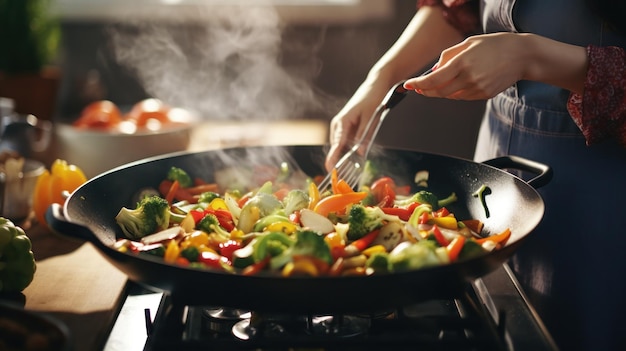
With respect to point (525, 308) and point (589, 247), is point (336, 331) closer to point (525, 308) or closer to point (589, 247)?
point (525, 308)

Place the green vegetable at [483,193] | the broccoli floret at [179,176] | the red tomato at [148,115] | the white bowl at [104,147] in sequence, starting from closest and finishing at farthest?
the green vegetable at [483,193]
the broccoli floret at [179,176]
the white bowl at [104,147]
the red tomato at [148,115]

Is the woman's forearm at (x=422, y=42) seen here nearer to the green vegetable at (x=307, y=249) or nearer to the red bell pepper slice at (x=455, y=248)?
the red bell pepper slice at (x=455, y=248)

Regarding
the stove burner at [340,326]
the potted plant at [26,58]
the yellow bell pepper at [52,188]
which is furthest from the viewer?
the potted plant at [26,58]

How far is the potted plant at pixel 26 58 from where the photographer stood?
2854 millimetres

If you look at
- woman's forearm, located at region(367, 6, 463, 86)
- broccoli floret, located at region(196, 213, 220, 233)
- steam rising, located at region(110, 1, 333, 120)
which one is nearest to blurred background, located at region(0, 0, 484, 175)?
steam rising, located at region(110, 1, 333, 120)

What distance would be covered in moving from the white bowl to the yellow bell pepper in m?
0.40

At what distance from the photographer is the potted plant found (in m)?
2.85

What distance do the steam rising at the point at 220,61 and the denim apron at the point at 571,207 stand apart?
1.86 m

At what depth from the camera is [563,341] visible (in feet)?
5.59

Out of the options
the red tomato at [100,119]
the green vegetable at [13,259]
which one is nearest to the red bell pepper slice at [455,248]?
the green vegetable at [13,259]

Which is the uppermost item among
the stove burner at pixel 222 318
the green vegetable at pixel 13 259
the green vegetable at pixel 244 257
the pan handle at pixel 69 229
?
the pan handle at pixel 69 229

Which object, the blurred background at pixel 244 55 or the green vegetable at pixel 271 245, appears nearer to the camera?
the green vegetable at pixel 271 245

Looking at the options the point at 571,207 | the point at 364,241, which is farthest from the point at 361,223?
the point at 571,207

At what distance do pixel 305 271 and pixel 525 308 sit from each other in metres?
0.56
